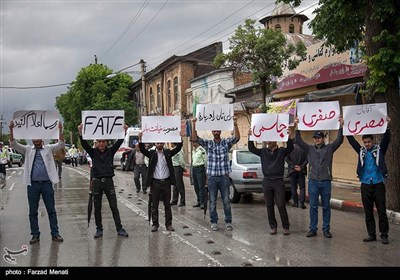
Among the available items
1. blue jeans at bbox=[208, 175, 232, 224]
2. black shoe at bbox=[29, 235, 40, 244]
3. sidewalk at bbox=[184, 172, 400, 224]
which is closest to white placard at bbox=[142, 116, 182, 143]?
blue jeans at bbox=[208, 175, 232, 224]

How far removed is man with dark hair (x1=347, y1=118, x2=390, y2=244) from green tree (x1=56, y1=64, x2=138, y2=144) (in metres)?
38.1

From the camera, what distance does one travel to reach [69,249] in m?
7.30

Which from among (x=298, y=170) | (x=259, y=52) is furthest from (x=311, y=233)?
(x=259, y=52)

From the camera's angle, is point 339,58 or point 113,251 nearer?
point 113,251

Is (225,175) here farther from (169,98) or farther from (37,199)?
(169,98)

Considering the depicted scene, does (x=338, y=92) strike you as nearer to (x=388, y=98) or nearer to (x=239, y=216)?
(x=388, y=98)

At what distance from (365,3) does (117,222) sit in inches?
278

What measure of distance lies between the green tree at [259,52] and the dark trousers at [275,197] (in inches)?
350

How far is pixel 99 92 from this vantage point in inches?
1891

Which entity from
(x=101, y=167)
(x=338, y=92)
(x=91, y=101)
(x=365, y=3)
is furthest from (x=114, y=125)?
(x=91, y=101)

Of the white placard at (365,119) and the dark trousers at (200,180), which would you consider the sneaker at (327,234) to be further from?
the dark trousers at (200,180)

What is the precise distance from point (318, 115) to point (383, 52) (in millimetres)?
2406

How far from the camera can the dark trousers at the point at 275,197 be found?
8.40m

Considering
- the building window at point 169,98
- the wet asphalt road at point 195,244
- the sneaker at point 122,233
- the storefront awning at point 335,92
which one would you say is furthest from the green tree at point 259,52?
the building window at point 169,98
